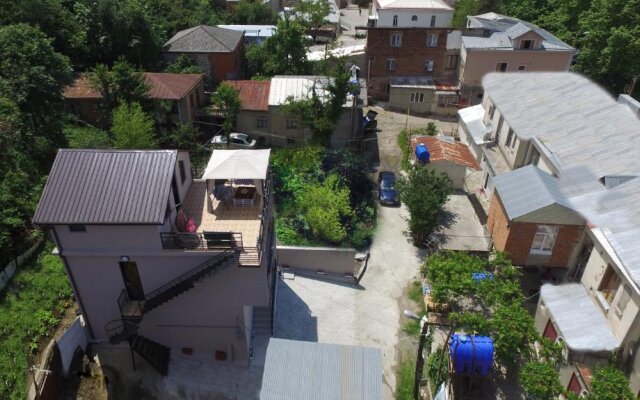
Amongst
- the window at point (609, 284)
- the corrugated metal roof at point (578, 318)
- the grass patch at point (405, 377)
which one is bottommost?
the grass patch at point (405, 377)

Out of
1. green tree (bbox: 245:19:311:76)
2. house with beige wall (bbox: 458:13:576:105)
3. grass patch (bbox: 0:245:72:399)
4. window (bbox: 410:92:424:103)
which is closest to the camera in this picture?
grass patch (bbox: 0:245:72:399)

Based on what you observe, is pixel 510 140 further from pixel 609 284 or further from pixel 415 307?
pixel 415 307

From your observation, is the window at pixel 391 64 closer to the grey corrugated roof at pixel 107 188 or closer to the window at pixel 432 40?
the window at pixel 432 40

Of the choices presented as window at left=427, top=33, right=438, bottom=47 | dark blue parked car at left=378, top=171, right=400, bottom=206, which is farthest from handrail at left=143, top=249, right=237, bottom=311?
window at left=427, top=33, right=438, bottom=47

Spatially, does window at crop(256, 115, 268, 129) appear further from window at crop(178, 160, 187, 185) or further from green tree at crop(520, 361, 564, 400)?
green tree at crop(520, 361, 564, 400)

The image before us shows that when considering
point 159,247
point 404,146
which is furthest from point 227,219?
point 404,146

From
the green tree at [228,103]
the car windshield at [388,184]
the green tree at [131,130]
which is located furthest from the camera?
the green tree at [228,103]

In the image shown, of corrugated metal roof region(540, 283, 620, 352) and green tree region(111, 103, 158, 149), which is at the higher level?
green tree region(111, 103, 158, 149)

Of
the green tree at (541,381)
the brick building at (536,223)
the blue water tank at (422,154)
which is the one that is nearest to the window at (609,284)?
the brick building at (536,223)
